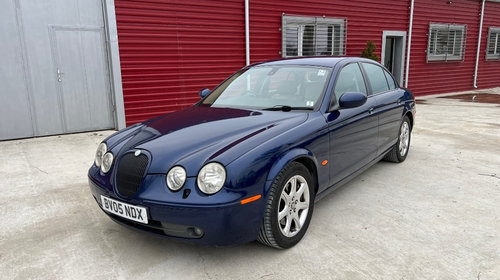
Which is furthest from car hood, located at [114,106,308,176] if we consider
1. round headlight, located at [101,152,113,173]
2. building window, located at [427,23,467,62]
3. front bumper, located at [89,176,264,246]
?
building window, located at [427,23,467,62]

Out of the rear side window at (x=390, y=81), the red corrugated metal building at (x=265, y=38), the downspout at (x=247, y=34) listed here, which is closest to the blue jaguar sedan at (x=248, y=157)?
the rear side window at (x=390, y=81)

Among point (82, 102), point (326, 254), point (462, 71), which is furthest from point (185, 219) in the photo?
point (462, 71)

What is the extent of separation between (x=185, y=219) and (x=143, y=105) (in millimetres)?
5463

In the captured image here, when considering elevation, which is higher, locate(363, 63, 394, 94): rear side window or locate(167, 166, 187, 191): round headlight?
→ locate(363, 63, 394, 94): rear side window

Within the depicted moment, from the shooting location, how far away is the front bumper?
2.11 meters

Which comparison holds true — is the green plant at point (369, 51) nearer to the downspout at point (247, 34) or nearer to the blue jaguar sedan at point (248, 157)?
the downspout at point (247, 34)

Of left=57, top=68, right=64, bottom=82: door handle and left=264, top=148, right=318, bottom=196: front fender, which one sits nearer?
left=264, top=148, right=318, bottom=196: front fender

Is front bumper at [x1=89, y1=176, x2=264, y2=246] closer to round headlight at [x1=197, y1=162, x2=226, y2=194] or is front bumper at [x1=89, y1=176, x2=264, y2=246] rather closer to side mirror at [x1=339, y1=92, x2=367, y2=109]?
round headlight at [x1=197, y1=162, x2=226, y2=194]

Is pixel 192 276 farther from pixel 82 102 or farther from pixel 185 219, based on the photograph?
pixel 82 102

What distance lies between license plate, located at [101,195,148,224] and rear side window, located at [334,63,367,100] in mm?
1952

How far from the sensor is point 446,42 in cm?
1314

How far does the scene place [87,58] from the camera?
6.59 m

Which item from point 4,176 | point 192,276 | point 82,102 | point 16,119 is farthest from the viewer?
point 82,102

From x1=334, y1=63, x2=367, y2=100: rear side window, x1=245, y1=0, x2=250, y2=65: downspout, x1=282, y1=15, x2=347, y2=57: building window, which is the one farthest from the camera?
x1=282, y1=15, x2=347, y2=57: building window
